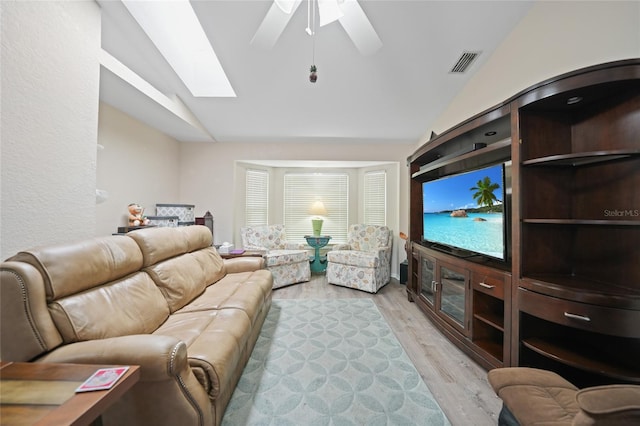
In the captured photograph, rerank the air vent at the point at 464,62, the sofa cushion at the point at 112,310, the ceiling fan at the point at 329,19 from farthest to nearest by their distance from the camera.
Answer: the air vent at the point at 464,62
the ceiling fan at the point at 329,19
the sofa cushion at the point at 112,310

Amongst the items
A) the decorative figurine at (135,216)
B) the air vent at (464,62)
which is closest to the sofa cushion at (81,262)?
the decorative figurine at (135,216)

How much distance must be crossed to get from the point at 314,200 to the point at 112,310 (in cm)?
384

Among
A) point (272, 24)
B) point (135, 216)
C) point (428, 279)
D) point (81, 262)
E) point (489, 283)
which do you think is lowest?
point (428, 279)

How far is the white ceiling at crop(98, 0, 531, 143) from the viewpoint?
189 centimetres

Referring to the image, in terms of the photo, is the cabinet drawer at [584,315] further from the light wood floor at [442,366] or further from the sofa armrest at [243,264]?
the sofa armrest at [243,264]

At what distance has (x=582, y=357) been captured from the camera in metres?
1.33

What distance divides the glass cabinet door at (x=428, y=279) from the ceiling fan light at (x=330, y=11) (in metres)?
2.30

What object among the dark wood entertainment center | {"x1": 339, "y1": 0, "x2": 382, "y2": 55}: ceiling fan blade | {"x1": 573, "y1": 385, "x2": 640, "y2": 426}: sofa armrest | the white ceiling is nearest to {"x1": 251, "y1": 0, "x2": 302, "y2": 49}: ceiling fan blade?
{"x1": 339, "y1": 0, "x2": 382, "y2": 55}: ceiling fan blade

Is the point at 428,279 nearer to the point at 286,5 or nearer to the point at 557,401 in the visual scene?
the point at 557,401

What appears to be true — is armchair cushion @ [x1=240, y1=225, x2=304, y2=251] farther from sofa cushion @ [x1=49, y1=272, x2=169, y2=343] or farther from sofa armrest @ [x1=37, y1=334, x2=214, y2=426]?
sofa armrest @ [x1=37, y1=334, x2=214, y2=426]

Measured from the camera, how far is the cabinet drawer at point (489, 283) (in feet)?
5.42

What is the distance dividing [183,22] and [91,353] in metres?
3.01

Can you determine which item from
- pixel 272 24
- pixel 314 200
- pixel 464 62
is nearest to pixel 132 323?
pixel 272 24

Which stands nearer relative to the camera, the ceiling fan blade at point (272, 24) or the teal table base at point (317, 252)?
the ceiling fan blade at point (272, 24)
